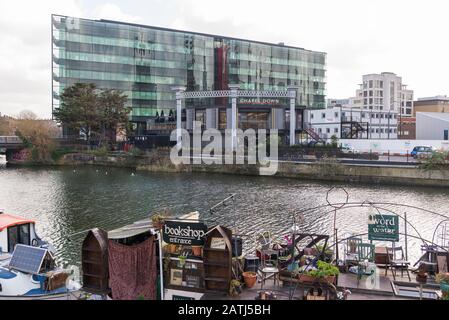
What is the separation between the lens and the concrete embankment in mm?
53188

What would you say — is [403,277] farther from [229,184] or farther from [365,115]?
[365,115]

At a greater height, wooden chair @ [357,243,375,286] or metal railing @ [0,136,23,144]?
metal railing @ [0,136,23,144]

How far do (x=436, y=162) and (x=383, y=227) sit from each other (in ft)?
130

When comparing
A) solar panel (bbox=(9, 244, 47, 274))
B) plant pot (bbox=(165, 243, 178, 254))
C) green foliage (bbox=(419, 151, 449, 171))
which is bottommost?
solar panel (bbox=(9, 244, 47, 274))

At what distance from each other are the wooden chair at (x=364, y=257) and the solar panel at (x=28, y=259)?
11727 millimetres

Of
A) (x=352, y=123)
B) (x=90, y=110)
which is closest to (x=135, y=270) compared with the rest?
(x=90, y=110)

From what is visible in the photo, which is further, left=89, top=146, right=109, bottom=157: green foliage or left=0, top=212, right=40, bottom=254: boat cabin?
left=89, top=146, right=109, bottom=157: green foliage

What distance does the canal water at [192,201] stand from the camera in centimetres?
3129

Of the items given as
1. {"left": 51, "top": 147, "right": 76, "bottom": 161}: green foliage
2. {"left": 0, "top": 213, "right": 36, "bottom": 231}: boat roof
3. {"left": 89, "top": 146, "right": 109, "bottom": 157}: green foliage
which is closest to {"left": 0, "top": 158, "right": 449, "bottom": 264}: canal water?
{"left": 0, "top": 213, "right": 36, "bottom": 231}: boat roof

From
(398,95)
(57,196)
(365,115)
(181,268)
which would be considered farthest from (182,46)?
(398,95)

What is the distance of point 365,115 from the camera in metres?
117

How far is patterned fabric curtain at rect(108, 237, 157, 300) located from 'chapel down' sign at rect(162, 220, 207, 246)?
59 cm

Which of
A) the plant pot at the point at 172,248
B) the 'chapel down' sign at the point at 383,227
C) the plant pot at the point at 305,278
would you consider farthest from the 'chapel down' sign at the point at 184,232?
the 'chapel down' sign at the point at 383,227

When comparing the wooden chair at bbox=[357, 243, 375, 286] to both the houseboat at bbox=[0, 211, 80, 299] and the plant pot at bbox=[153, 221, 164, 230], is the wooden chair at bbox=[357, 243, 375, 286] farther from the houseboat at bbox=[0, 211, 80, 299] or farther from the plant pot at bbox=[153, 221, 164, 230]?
the houseboat at bbox=[0, 211, 80, 299]
